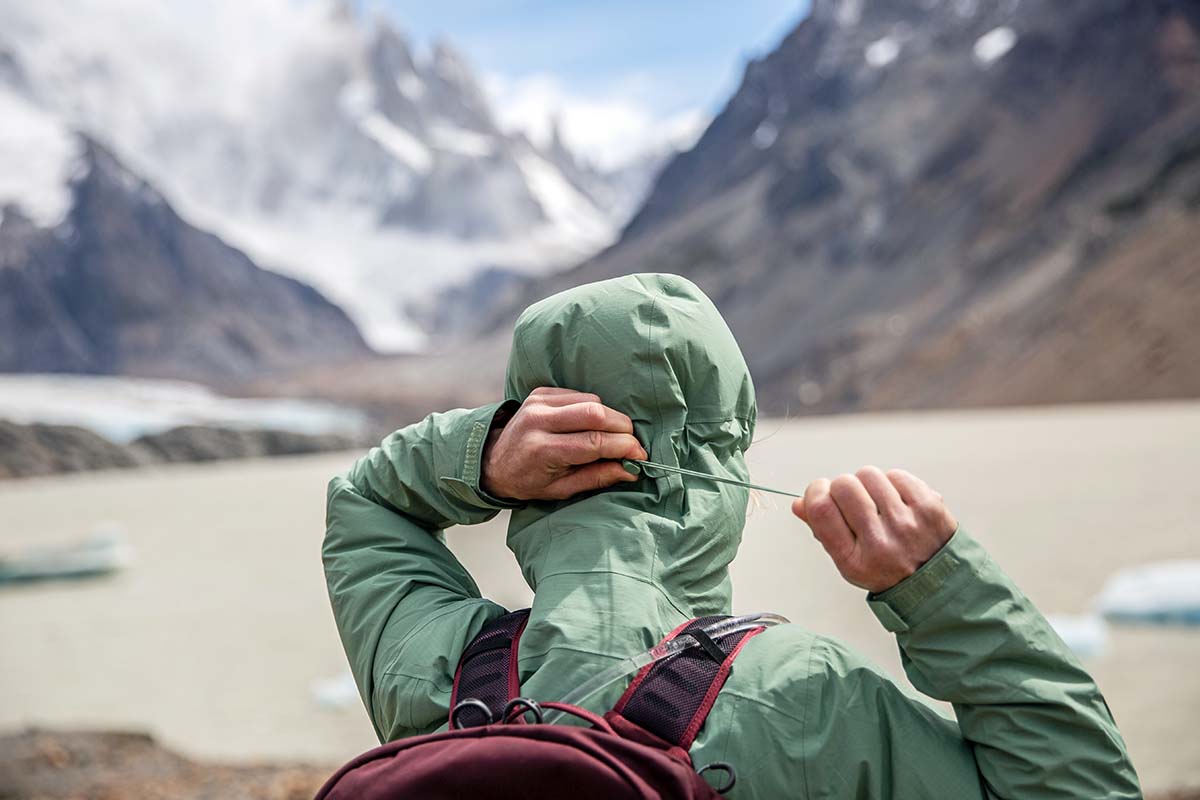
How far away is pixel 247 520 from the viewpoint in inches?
684

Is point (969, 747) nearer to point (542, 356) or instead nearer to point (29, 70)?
point (542, 356)

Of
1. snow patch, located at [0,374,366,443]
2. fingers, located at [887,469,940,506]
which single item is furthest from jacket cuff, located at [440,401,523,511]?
snow patch, located at [0,374,366,443]

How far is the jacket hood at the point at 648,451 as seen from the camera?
1.12 m

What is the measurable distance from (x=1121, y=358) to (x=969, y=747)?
2941 cm

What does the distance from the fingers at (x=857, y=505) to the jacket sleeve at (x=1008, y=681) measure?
60 mm

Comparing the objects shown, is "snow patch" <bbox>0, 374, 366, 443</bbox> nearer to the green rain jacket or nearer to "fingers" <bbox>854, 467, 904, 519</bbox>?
the green rain jacket

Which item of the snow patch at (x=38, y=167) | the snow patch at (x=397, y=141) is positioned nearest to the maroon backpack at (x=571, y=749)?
the snow patch at (x=38, y=167)

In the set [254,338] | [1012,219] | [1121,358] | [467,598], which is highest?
[254,338]

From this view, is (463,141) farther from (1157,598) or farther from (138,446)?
(1157,598)

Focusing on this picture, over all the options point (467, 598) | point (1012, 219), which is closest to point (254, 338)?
point (1012, 219)

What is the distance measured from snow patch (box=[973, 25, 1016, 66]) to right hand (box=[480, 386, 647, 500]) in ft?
200

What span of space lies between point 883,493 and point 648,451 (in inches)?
10.1

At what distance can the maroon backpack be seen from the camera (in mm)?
942

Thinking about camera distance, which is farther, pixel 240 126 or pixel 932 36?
pixel 240 126
